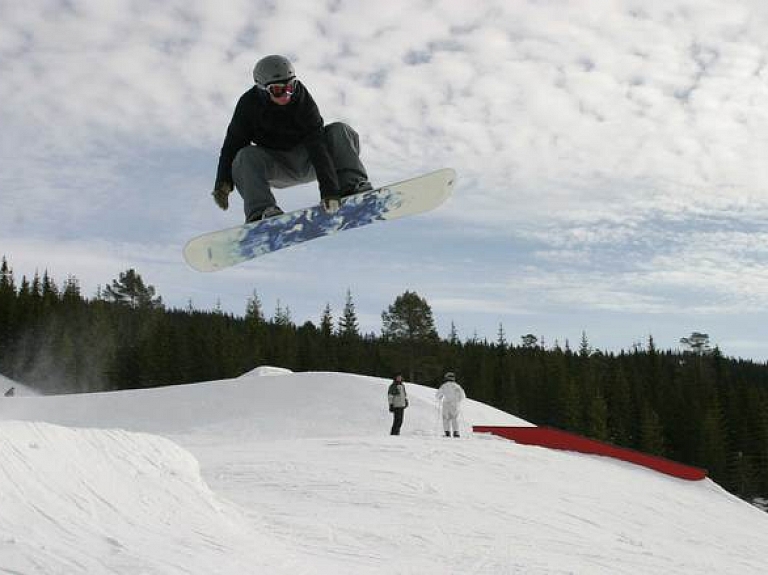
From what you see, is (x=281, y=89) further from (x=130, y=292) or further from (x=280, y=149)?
(x=130, y=292)

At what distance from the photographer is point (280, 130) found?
515cm

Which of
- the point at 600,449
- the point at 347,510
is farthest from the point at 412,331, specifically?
the point at 347,510

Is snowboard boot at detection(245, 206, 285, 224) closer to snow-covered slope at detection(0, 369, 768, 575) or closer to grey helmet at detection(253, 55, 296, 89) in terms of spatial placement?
grey helmet at detection(253, 55, 296, 89)

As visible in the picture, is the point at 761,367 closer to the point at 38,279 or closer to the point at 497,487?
the point at 38,279

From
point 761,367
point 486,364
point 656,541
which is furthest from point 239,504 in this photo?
point 761,367

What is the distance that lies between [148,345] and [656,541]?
5233 cm

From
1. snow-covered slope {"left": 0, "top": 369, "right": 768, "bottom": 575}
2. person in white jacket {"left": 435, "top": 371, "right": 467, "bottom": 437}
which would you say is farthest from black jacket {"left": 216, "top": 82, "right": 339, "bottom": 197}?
person in white jacket {"left": 435, "top": 371, "right": 467, "bottom": 437}

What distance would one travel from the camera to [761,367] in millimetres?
125375

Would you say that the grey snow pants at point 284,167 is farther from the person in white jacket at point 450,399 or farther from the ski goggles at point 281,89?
the person in white jacket at point 450,399

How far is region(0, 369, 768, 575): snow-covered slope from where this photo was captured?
4578 millimetres

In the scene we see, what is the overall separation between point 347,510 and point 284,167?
429 centimetres

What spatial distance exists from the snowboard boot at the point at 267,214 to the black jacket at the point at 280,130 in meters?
0.35

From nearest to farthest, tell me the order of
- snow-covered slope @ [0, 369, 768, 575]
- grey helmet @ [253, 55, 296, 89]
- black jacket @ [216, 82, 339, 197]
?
snow-covered slope @ [0, 369, 768, 575]
grey helmet @ [253, 55, 296, 89]
black jacket @ [216, 82, 339, 197]

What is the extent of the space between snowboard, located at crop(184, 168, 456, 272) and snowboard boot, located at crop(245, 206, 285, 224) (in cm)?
11
